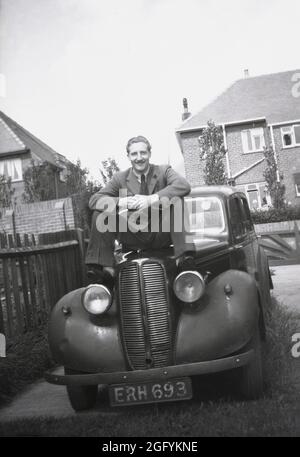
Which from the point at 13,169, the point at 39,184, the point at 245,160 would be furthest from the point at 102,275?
the point at 245,160

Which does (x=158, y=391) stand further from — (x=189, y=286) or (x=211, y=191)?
(x=211, y=191)

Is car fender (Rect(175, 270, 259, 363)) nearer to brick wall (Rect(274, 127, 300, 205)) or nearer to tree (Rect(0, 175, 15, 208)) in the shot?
tree (Rect(0, 175, 15, 208))

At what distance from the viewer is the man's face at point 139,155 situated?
3383 millimetres

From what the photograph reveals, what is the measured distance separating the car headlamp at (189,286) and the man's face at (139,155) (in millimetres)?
859

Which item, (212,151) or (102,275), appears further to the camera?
(212,151)

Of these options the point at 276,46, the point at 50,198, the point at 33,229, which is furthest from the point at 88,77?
the point at 33,229

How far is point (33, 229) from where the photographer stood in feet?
28.2

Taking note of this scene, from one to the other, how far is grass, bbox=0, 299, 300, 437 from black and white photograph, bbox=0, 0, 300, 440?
14mm

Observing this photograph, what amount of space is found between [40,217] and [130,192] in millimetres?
5183

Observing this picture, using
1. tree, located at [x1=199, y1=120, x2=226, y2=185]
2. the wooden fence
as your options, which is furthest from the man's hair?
tree, located at [x1=199, y1=120, x2=226, y2=185]

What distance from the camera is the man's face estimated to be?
338 cm

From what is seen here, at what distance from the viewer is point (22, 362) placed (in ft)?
14.2

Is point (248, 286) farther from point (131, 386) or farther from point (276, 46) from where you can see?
point (276, 46)

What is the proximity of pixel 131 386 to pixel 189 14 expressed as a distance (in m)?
3.03
